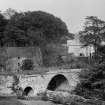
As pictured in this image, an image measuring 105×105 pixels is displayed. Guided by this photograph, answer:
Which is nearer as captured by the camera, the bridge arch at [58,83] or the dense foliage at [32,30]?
the bridge arch at [58,83]

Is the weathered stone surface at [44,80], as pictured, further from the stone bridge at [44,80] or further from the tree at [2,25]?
the tree at [2,25]

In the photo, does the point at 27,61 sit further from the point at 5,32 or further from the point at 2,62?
the point at 5,32

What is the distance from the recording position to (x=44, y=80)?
3684 cm

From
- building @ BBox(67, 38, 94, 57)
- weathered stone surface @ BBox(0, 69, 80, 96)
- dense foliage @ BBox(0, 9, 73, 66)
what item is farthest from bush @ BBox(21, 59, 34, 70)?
building @ BBox(67, 38, 94, 57)

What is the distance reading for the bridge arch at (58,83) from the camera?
37.2m

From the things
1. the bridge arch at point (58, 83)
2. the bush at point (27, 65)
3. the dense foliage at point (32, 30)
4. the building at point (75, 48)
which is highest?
the dense foliage at point (32, 30)

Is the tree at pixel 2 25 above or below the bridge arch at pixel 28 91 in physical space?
above

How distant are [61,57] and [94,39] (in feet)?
51.0

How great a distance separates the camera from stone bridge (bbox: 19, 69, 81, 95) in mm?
35875

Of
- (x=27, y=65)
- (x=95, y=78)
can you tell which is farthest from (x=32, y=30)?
(x=95, y=78)

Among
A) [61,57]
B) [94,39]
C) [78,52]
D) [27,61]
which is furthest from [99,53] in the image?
[78,52]

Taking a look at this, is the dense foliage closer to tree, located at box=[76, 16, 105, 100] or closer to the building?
the building

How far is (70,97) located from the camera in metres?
27.6

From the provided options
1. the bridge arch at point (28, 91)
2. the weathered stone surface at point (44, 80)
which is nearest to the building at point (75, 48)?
the weathered stone surface at point (44, 80)
